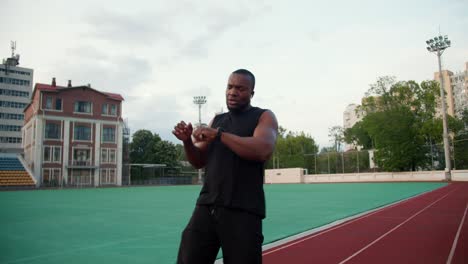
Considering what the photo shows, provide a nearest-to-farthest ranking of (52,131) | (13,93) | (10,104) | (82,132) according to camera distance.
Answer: (52,131)
(82,132)
(10,104)
(13,93)

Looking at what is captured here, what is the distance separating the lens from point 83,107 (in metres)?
44.2

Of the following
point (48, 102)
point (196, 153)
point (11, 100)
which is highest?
point (11, 100)

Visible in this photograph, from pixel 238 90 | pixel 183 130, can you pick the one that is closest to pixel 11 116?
pixel 183 130

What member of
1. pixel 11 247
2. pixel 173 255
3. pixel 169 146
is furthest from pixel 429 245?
pixel 169 146

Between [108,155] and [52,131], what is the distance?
22.8 feet

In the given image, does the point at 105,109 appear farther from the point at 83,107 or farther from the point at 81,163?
the point at 81,163

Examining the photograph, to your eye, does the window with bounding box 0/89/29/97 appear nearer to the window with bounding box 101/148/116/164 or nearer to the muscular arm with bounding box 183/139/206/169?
the window with bounding box 101/148/116/164

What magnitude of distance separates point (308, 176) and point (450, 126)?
25.0m

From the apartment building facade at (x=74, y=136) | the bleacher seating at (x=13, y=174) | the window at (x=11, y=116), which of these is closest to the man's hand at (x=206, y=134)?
the bleacher seating at (x=13, y=174)

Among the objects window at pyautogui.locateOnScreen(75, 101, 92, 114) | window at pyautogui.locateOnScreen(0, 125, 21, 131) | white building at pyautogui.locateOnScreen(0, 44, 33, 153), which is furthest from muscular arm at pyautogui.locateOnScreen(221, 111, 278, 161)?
window at pyautogui.locateOnScreen(0, 125, 21, 131)

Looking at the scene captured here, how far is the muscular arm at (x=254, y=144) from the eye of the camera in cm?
202

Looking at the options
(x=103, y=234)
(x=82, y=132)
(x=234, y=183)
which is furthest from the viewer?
(x=82, y=132)

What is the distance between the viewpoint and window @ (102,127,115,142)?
1781 inches

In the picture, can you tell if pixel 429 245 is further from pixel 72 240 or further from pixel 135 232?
pixel 72 240
